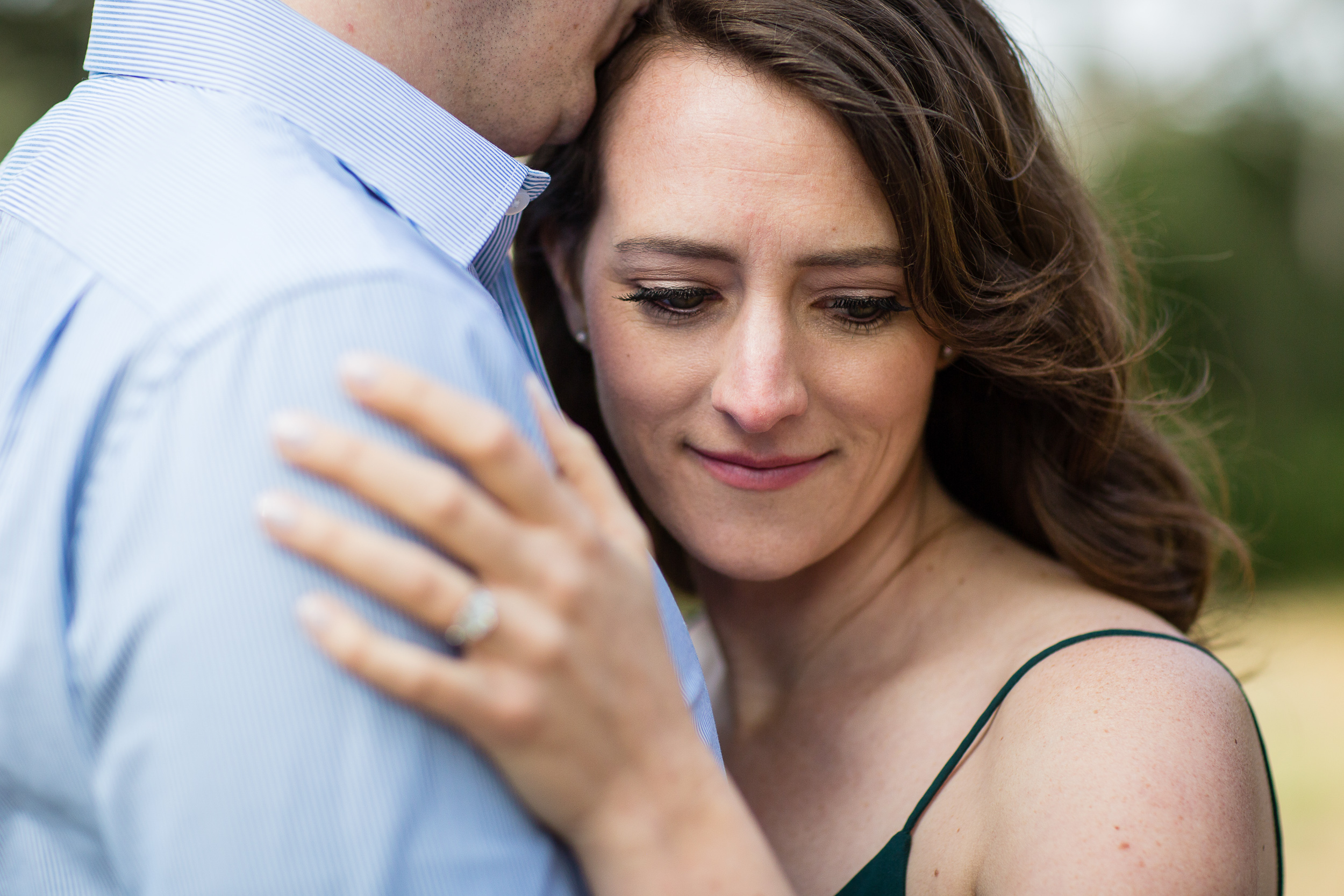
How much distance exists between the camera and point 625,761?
45.8 inches

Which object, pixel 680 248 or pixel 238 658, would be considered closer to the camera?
pixel 238 658

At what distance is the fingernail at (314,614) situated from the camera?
0.98m

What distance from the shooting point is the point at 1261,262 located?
38.8 feet

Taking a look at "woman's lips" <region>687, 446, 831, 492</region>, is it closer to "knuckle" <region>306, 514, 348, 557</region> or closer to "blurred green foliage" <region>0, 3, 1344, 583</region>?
"knuckle" <region>306, 514, 348, 557</region>

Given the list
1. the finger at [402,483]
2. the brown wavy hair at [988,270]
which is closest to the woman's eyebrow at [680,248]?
the brown wavy hair at [988,270]

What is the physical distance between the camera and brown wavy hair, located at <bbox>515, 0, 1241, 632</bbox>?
200cm

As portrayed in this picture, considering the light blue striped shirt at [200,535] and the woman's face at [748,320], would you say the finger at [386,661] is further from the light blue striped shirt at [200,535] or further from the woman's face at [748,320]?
the woman's face at [748,320]

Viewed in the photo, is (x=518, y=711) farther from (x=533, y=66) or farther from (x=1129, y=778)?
(x=533, y=66)

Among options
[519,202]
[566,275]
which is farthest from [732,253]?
[566,275]

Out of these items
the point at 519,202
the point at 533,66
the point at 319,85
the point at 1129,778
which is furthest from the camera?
the point at 533,66

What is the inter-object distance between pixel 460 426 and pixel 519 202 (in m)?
0.78

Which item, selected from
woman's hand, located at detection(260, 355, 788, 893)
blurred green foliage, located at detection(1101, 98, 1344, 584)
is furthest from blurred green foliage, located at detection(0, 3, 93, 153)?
woman's hand, located at detection(260, 355, 788, 893)

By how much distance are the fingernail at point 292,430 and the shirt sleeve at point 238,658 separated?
17 millimetres

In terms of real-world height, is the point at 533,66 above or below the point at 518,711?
above
